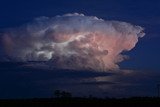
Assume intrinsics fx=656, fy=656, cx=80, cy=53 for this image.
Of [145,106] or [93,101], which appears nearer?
[145,106]

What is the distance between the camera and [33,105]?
150 meters

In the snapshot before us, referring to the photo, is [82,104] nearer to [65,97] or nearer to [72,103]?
[72,103]

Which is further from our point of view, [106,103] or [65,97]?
[65,97]

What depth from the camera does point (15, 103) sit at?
157 metres

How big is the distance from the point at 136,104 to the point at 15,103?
29.6 metres

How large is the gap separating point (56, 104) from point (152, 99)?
27308 mm

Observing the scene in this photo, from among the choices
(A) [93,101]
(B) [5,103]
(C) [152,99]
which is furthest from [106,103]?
(B) [5,103]

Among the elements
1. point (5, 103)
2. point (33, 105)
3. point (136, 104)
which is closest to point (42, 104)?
point (33, 105)

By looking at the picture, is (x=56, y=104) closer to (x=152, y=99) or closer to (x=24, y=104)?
(x=24, y=104)

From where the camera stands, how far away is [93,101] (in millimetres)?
157375

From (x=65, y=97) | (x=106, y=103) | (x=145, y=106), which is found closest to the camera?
(x=145, y=106)

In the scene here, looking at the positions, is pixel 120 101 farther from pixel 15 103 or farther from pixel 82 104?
pixel 15 103

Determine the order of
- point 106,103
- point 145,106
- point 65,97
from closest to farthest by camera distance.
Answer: point 145,106 < point 106,103 < point 65,97

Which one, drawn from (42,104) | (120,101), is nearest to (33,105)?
(42,104)
